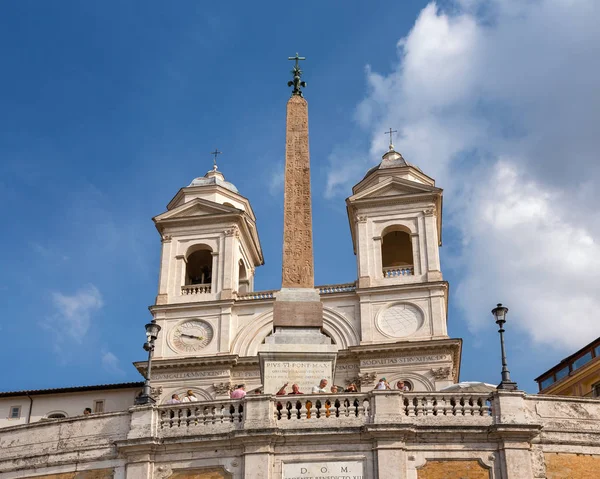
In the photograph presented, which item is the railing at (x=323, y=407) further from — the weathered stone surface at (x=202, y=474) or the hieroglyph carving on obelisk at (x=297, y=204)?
the hieroglyph carving on obelisk at (x=297, y=204)

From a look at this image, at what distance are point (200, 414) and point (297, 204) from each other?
Result: 9537mm

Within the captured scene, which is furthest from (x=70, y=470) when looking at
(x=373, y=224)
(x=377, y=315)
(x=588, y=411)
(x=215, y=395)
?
(x=373, y=224)

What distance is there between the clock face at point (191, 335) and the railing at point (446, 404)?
101 ft

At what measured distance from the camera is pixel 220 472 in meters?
22.1

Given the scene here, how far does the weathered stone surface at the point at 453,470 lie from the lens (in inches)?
858

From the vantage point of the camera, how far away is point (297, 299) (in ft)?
92.3

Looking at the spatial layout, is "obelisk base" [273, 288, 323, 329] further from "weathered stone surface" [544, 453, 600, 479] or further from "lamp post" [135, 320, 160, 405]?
"weathered stone surface" [544, 453, 600, 479]

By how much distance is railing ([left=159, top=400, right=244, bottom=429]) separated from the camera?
74.6ft

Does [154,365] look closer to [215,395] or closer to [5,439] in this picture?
[215,395]

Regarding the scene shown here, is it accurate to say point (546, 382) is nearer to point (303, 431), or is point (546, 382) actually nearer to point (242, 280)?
point (242, 280)

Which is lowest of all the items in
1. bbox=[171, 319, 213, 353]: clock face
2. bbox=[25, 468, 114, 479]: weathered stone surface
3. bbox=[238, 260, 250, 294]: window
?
bbox=[25, 468, 114, 479]: weathered stone surface

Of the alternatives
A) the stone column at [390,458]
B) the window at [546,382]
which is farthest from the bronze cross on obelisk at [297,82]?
the window at [546,382]

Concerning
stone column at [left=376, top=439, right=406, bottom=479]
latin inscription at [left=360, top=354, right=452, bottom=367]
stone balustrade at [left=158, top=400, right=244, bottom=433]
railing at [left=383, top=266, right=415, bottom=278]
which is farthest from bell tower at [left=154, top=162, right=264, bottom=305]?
stone column at [left=376, top=439, right=406, bottom=479]

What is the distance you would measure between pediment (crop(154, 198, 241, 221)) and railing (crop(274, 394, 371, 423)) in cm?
3436
